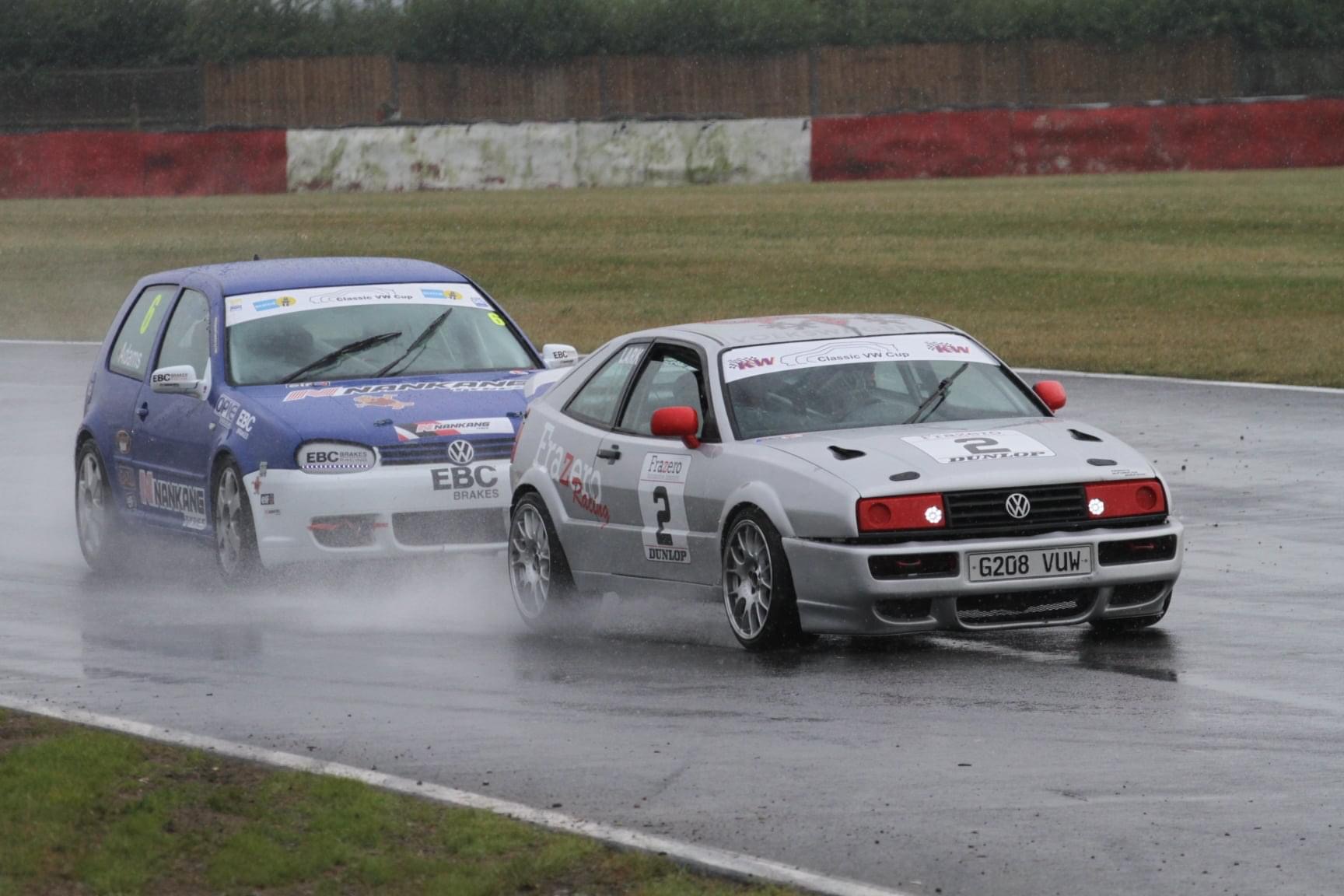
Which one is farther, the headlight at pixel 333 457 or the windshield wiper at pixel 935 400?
the headlight at pixel 333 457

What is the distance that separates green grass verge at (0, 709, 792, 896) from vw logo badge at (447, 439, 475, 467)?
160 inches

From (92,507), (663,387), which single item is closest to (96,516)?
(92,507)

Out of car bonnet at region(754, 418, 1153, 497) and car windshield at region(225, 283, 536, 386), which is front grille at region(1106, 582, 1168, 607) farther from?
car windshield at region(225, 283, 536, 386)

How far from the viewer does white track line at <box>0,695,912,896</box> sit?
577 cm

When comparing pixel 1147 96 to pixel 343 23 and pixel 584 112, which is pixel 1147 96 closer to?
pixel 584 112

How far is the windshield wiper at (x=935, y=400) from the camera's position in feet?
31.5

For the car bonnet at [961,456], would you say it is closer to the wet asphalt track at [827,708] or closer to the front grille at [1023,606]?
the front grille at [1023,606]

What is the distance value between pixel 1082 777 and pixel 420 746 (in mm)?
2020

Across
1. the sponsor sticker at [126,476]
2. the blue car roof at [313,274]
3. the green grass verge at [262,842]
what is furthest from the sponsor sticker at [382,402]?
the green grass verge at [262,842]

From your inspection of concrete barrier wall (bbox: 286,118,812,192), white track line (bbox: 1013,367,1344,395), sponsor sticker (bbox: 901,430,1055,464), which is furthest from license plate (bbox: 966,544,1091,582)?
concrete barrier wall (bbox: 286,118,812,192)

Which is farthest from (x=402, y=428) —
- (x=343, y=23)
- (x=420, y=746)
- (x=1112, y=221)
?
(x=343, y=23)

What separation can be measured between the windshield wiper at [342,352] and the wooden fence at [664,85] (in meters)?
43.9

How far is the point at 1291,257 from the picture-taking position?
1168 inches

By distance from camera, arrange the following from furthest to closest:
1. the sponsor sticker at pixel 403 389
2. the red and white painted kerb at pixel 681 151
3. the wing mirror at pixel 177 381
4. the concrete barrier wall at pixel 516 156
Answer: the concrete barrier wall at pixel 516 156 → the red and white painted kerb at pixel 681 151 → the wing mirror at pixel 177 381 → the sponsor sticker at pixel 403 389
